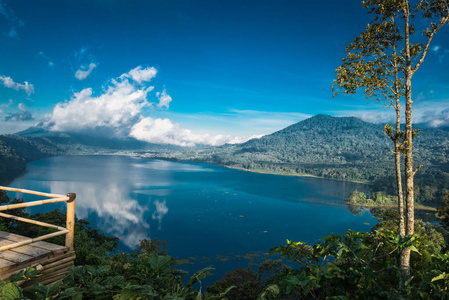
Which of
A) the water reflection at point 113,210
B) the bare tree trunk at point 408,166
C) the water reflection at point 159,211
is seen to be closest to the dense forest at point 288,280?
the bare tree trunk at point 408,166

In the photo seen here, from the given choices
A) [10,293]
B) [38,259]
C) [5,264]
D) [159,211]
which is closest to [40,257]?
[38,259]

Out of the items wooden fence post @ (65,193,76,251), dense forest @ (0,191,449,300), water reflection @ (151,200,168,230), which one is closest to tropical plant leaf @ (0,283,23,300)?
dense forest @ (0,191,449,300)

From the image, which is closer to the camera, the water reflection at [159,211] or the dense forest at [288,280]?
the dense forest at [288,280]

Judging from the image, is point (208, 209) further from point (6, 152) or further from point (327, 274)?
point (6, 152)

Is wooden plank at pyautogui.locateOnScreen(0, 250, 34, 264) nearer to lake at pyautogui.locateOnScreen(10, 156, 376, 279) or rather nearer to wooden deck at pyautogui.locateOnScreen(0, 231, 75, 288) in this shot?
wooden deck at pyautogui.locateOnScreen(0, 231, 75, 288)

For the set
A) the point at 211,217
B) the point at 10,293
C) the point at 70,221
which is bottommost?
the point at 211,217

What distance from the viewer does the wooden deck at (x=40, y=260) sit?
2.94m

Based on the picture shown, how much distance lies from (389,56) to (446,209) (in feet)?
50.9

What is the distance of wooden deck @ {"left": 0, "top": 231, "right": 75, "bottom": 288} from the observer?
2.94 metres

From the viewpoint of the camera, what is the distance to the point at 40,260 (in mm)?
3133

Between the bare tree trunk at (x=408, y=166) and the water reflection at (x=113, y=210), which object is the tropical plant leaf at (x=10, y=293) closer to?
the bare tree trunk at (x=408, y=166)

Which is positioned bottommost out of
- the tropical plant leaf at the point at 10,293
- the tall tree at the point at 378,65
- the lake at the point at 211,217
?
the lake at the point at 211,217

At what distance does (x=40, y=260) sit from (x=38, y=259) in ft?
0.12

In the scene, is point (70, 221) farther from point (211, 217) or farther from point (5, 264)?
point (211, 217)
